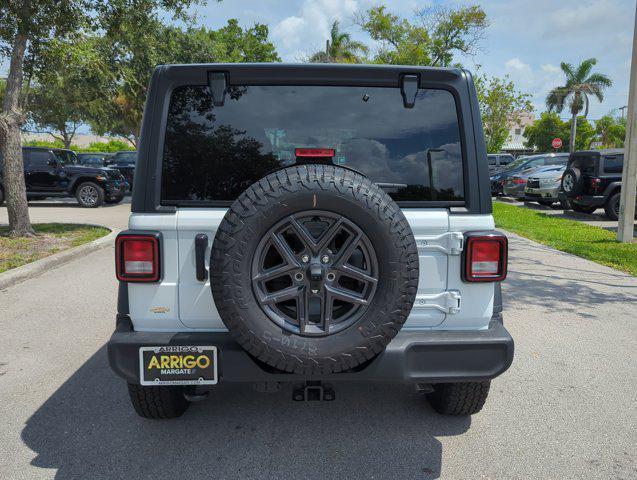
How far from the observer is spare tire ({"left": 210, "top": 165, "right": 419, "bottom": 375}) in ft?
Answer: 7.80

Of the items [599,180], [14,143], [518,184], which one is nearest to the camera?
[14,143]

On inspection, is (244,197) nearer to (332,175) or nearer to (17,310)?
(332,175)

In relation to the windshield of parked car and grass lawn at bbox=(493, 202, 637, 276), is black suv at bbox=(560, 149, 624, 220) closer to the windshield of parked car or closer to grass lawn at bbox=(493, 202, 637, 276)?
grass lawn at bbox=(493, 202, 637, 276)

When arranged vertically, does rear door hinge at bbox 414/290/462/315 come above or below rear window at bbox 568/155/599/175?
below

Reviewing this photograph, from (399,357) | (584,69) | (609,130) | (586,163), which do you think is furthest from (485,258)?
(609,130)

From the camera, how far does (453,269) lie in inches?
110

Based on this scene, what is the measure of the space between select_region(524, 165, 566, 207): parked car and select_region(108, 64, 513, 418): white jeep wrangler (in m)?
15.3

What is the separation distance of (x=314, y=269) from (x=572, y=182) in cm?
1360

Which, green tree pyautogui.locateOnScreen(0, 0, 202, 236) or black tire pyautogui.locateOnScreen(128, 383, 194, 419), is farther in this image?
green tree pyautogui.locateOnScreen(0, 0, 202, 236)

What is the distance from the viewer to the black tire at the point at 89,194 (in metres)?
17.0

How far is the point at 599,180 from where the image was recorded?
529 inches

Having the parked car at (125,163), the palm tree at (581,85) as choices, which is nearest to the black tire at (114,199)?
the parked car at (125,163)

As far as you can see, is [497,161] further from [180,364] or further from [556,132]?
[556,132]

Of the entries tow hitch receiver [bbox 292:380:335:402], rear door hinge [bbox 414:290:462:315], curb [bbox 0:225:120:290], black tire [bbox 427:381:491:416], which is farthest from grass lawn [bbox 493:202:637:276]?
curb [bbox 0:225:120:290]
